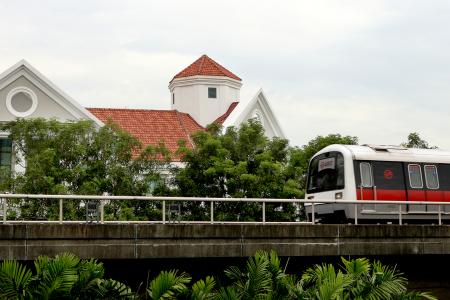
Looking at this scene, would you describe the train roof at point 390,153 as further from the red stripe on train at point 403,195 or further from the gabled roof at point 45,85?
the gabled roof at point 45,85

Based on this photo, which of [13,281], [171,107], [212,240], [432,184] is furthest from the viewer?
[171,107]

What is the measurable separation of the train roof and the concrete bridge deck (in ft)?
15.7

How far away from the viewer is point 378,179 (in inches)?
955

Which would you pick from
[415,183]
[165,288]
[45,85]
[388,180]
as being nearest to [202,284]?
[165,288]

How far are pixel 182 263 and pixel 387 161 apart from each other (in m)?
9.65

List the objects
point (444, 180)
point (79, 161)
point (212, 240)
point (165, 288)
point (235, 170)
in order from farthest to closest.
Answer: point (235, 170) → point (79, 161) → point (444, 180) → point (212, 240) → point (165, 288)

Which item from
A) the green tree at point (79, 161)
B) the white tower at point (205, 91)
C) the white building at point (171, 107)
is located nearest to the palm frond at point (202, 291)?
the green tree at point (79, 161)

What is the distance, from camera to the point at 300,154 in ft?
130

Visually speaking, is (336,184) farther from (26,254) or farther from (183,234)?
(26,254)

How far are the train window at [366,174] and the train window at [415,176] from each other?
5.08 feet

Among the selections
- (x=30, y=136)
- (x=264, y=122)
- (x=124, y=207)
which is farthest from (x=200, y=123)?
(x=124, y=207)

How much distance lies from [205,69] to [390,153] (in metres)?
30.2

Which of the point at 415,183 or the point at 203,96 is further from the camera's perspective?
the point at 203,96

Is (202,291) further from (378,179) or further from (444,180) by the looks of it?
(444,180)
